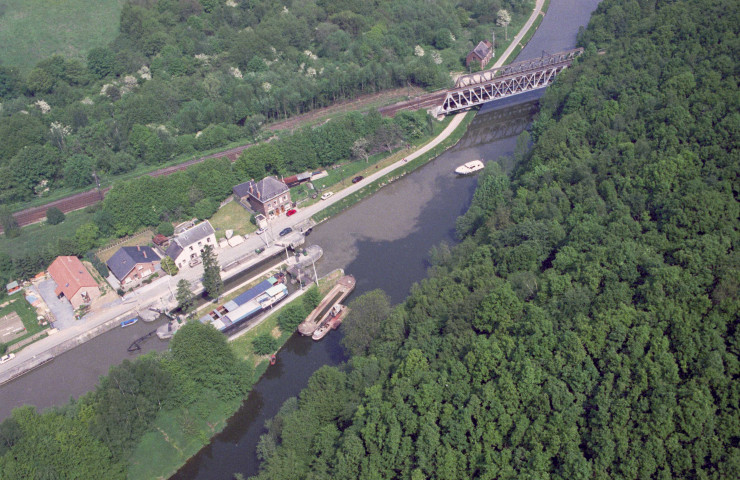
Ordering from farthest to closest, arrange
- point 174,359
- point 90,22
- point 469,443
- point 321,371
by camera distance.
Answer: point 90,22
point 174,359
point 321,371
point 469,443

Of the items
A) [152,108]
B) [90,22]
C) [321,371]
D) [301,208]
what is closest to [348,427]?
[321,371]

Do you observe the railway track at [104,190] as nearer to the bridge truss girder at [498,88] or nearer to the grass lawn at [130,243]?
the bridge truss girder at [498,88]

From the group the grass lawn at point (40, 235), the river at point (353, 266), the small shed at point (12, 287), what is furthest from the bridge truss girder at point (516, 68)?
the small shed at point (12, 287)

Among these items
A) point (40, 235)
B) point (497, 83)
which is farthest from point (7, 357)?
point (497, 83)

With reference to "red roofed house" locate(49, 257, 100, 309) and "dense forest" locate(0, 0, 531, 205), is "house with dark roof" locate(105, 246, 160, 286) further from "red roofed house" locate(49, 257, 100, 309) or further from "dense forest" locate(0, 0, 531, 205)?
"dense forest" locate(0, 0, 531, 205)

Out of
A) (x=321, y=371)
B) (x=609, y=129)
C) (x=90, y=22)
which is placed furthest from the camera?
(x=90, y=22)

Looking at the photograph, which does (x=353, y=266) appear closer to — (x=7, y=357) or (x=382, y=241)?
(x=382, y=241)

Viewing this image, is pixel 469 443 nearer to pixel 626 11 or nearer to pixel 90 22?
pixel 626 11
